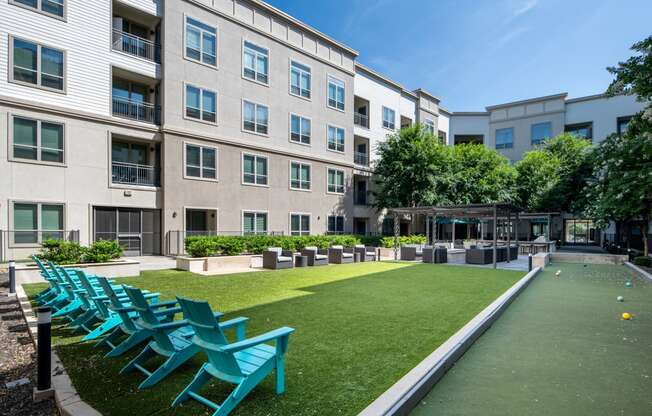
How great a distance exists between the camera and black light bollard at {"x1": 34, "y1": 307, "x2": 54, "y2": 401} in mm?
4117

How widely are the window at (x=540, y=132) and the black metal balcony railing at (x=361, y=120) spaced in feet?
84.0

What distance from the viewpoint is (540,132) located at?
4759 centimetres

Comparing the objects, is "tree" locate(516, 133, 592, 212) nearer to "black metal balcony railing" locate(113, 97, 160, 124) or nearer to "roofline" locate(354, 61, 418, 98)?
"roofline" locate(354, 61, 418, 98)

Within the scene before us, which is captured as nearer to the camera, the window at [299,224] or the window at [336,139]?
the window at [299,224]

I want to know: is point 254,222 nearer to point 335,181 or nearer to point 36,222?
point 335,181

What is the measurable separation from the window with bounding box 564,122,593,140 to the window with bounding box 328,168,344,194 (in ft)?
104

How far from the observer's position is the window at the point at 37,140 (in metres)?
16.9

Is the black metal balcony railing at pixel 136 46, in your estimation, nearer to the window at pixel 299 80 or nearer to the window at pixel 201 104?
the window at pixel 201 104

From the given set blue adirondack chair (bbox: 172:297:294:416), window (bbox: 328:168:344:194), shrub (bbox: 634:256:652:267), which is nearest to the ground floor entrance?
window (bbox: 328:168:344:194)

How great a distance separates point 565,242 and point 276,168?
3629 centimetres

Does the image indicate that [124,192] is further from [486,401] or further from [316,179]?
[486,401]

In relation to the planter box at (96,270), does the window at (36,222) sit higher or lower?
higher

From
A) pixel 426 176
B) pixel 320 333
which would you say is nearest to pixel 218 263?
pixel 320 333

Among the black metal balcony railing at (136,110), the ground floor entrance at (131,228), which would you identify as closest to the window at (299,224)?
the ground floor entrance at (131,228)
